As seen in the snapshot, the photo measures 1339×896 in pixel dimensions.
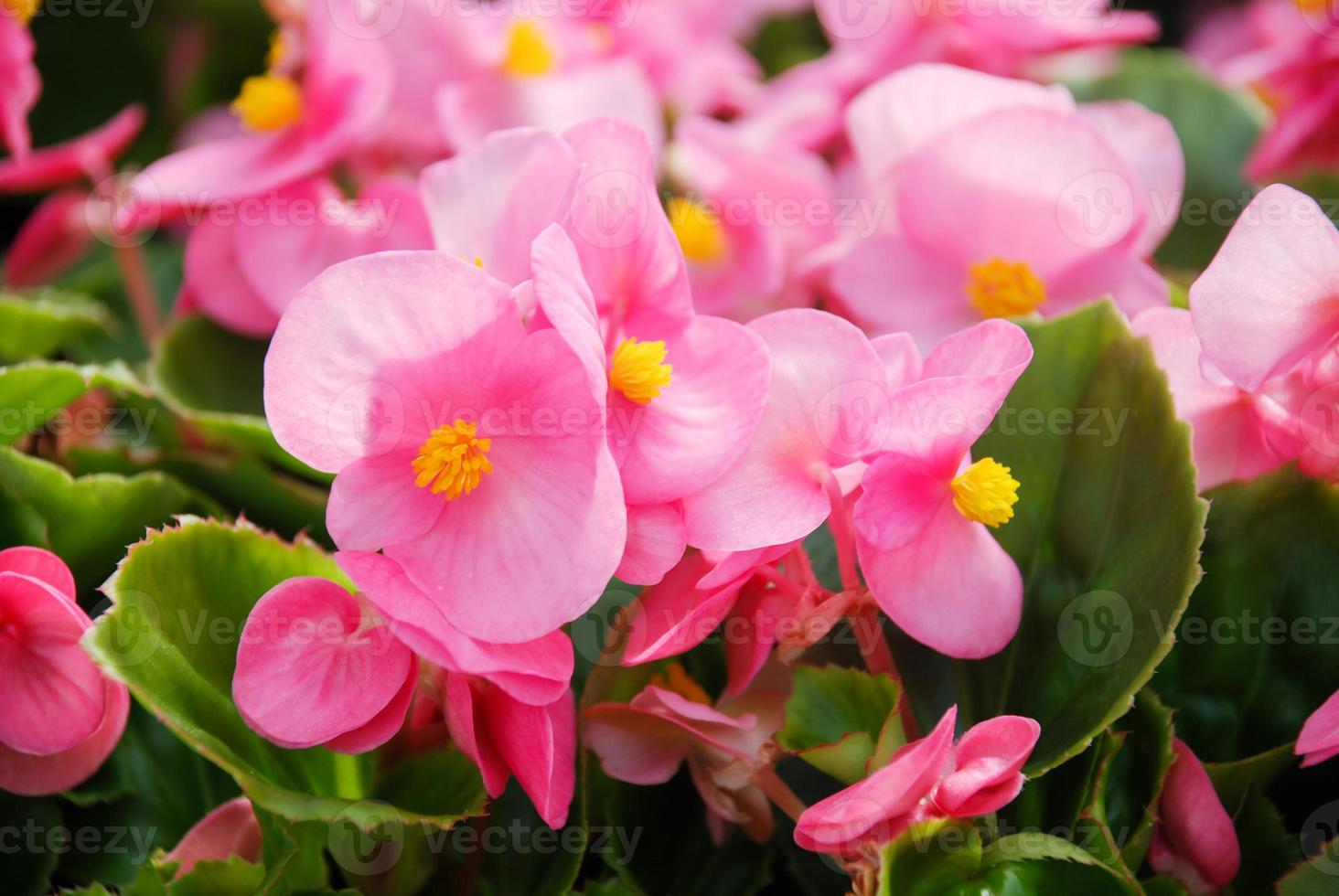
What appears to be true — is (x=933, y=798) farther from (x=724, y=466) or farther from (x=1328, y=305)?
(x=1328, y=305)

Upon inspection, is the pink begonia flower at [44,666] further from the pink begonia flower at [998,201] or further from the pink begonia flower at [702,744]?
the pink begonia flower at [998,201]

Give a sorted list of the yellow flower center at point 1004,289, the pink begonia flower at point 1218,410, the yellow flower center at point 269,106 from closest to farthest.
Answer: the pink begonia flower at point 1218,410 → the yellow flower center at point 1004,289 → the yellow flower center at point 269,106

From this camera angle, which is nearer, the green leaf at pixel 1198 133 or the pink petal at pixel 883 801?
the pink petal at pixel 883 801

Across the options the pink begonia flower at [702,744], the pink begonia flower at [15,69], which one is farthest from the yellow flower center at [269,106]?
the pink begonia flower at [702,744]

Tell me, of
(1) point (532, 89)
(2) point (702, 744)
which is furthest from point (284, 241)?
(2) point (702, 744)

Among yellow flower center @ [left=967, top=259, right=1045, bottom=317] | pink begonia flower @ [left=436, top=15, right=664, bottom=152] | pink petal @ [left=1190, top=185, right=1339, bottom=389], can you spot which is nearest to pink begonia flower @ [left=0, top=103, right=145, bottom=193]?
pink begonia flower @ [left=436, top=15, right=664, bottom=152]

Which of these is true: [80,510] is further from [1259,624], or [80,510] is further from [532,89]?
[1259,624]
